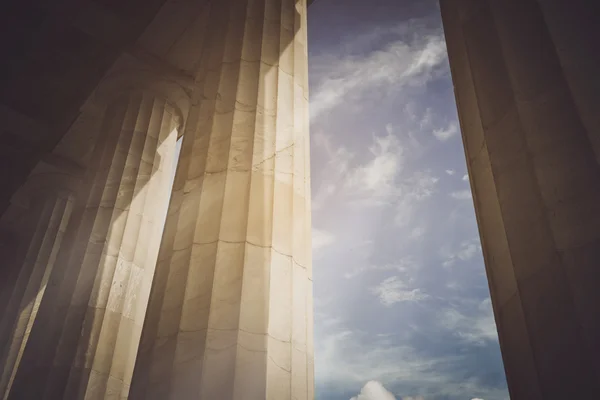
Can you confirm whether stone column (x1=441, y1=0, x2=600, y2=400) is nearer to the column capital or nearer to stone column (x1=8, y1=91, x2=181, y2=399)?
stone column (x1=8, y1=91, x2=181, y2=399)

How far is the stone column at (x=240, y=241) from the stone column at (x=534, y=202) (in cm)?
652

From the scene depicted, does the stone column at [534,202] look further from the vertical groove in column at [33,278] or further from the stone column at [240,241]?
the vertical groove in column at [33,278]

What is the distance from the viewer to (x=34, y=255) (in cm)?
4300

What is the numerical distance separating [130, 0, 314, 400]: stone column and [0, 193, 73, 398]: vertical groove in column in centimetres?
3038

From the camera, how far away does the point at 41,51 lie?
35.1 m

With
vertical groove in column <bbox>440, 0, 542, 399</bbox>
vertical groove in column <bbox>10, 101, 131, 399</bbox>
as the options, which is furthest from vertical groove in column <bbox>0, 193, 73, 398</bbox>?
vertical groove in column <bbox>440, 0, 542, 399</bbox>

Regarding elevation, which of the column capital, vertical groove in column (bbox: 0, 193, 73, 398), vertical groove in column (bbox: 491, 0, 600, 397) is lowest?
vertical groove in column (bbox: 491, 0, 600, 397)

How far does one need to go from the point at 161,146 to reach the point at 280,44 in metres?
16.5

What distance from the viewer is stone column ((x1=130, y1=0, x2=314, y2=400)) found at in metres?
12.5

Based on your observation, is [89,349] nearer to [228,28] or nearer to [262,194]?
[262,194]

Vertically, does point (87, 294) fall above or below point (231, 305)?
above

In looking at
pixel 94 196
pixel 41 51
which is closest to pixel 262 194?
pixel 94 196

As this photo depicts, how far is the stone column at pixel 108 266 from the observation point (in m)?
24.4

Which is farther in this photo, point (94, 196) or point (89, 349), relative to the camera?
point (94, 196)
